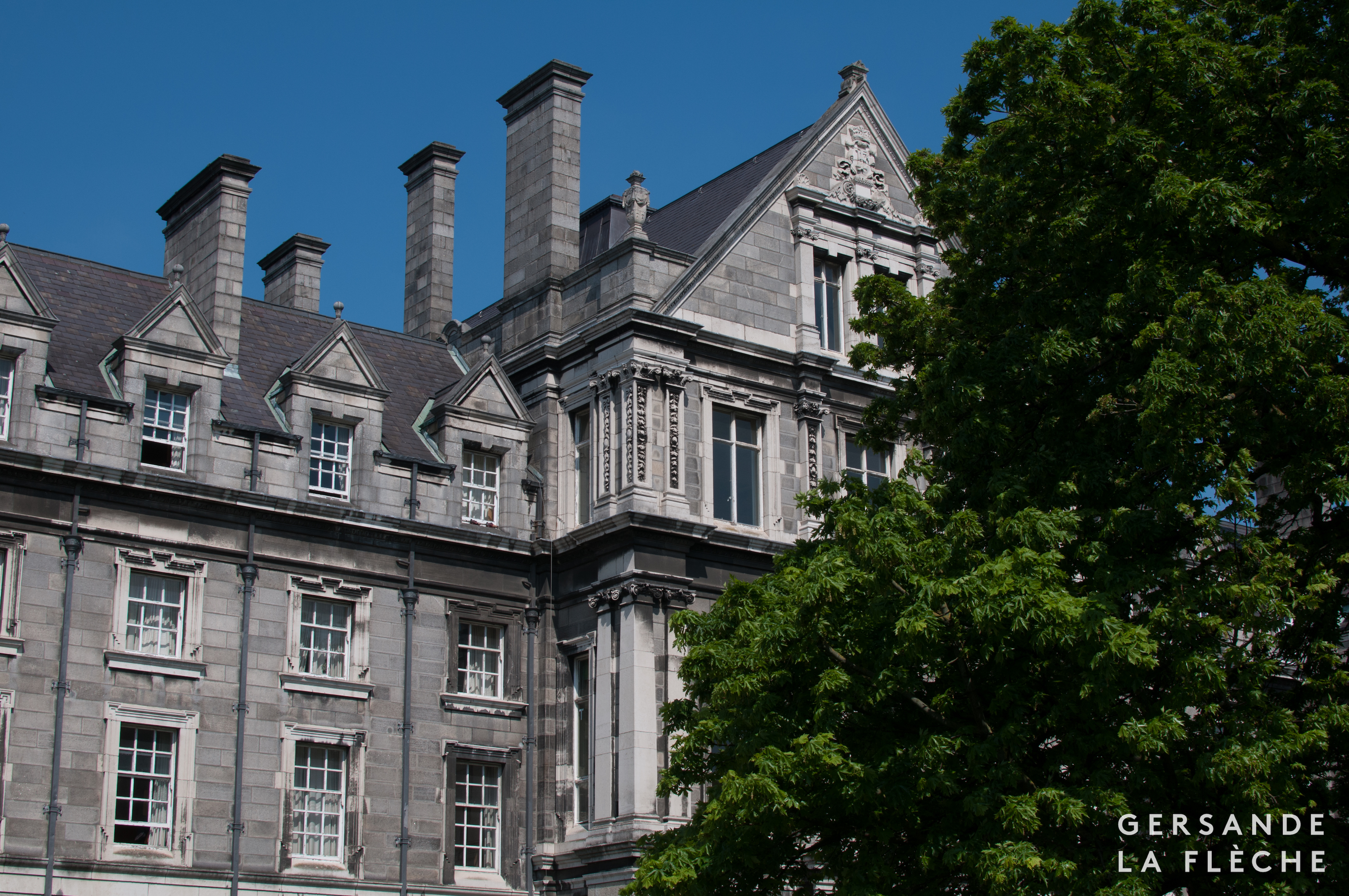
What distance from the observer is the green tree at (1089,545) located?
61.1ft

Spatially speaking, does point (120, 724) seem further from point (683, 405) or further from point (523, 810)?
point (683, 405)

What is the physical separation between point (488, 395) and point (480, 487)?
1.96m

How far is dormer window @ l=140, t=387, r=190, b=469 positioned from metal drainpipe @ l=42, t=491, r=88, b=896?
1294 millimetres

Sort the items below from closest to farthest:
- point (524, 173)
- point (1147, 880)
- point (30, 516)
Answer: point (1147, 880)
point (30, 516)
point (524, 173)

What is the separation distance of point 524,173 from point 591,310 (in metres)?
4.42

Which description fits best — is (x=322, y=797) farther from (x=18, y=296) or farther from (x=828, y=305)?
(x=828, y=305)

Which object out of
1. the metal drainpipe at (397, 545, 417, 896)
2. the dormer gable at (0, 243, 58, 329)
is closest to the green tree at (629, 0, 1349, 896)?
the metal drainpipe at (397, 545, 417, 896)

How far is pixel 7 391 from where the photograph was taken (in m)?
27.9

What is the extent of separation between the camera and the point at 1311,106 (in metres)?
20.1

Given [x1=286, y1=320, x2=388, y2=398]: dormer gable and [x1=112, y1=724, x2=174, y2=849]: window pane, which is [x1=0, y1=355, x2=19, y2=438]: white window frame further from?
[x1=112, y1=724, x2=174, y2=849]: window pane

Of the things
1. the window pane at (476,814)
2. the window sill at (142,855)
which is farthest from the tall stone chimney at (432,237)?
the window sill at (142,855)

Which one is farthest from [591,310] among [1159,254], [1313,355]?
[1313,355]

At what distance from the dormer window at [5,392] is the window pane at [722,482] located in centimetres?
1300

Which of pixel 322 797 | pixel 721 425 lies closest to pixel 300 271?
pixel 721 425
